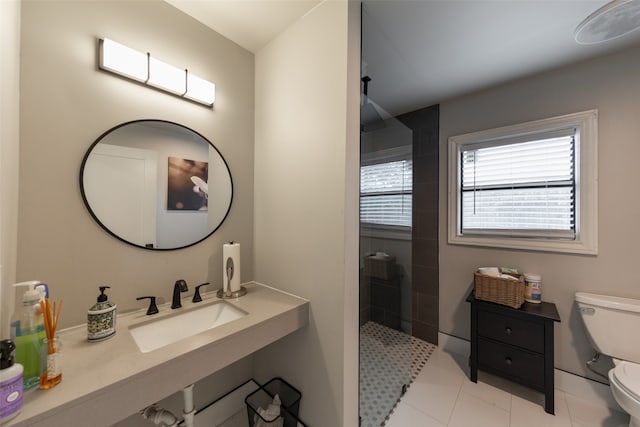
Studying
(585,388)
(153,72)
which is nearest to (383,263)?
(585,388)

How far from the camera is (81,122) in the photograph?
1026 mm

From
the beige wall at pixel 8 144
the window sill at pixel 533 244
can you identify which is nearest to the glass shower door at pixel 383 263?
the window sill at pixel 533 244

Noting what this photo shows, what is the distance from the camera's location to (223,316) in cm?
129

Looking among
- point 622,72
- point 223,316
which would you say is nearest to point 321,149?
point 223,316

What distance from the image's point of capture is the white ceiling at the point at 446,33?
1.25 m

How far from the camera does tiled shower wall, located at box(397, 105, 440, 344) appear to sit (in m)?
2.33

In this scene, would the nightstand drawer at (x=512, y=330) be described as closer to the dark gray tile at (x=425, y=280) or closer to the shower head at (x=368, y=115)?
the dark gray tile at (x=425, y=280)

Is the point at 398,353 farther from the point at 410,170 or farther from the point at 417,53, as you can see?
the point at 417,53

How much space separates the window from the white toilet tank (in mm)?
339

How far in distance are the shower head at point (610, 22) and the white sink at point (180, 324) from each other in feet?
6.89

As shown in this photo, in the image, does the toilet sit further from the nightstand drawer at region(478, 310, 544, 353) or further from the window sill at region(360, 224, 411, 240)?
the window sill at region(360, 224, 411, 240)

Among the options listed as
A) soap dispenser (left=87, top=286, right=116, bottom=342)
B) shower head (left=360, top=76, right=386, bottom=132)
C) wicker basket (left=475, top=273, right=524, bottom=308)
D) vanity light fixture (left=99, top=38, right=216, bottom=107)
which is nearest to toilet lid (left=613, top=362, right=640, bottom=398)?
wicker basket (left=475, top=273, right=524, bottom=308)

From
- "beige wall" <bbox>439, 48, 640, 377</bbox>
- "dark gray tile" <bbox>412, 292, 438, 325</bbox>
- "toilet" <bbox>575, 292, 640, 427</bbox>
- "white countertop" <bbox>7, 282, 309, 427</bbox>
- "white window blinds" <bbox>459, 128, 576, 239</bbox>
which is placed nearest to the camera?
"white countertop" <bbox>7, 282, 309, 427</bbox>

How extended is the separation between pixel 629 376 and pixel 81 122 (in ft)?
9.93
